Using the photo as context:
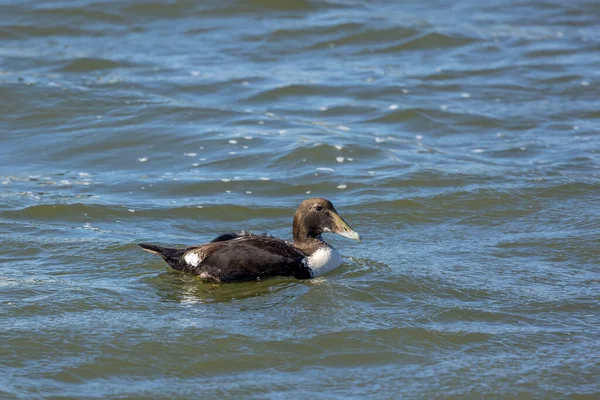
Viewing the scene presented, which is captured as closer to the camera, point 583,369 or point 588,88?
point 583,369

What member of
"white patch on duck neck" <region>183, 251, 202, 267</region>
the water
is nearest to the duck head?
the water

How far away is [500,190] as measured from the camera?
11.2m

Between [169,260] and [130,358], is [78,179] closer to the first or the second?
[169,260]

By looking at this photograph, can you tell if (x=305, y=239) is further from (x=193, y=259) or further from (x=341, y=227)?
(x=193, y=259)

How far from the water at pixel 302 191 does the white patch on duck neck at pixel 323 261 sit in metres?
0.10

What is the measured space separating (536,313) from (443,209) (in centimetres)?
302

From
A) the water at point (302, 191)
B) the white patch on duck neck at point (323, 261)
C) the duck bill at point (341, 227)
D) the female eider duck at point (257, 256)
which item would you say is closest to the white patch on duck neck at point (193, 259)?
the female eider duck at point (257, 256)

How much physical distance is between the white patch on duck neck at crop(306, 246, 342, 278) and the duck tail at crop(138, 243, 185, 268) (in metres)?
1.13

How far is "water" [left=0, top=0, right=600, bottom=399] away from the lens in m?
7.00

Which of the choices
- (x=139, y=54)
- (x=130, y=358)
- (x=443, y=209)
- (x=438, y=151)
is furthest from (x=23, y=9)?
(x=130, y=358)

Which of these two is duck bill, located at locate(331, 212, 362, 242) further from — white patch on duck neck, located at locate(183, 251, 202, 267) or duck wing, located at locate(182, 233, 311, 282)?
white patch on duck neck, located at locate(183, 251, 202, 267)

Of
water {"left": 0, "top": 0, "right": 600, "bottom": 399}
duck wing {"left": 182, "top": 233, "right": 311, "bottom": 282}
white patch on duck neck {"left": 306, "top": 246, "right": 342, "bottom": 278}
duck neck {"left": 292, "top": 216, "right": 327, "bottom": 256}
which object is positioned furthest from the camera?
duck neck {"left": 292, "top": 216, "right": 327, "bottom": 256}

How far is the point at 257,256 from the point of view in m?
8.39

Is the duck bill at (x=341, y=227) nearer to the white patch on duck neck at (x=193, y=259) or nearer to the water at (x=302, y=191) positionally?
the water at (x=302, y=191)
